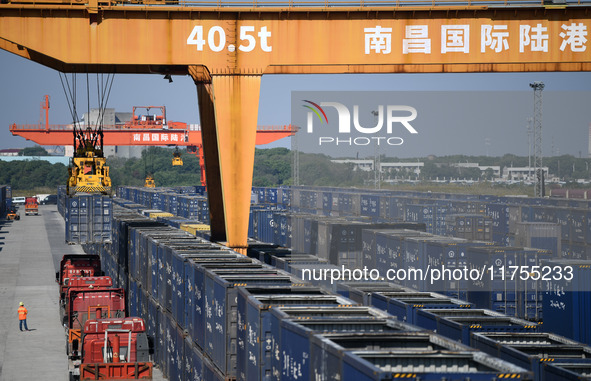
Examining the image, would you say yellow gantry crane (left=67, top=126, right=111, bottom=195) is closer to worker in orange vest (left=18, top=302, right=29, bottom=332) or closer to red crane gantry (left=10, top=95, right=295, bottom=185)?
worker in orange vest (left=18, top=302, right=29, bottom=332)

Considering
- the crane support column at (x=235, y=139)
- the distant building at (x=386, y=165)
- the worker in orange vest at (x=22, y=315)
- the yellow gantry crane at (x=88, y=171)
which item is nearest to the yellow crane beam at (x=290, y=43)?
the crane support column at (x=235, y=139)

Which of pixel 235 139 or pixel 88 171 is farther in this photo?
pixel 88 171

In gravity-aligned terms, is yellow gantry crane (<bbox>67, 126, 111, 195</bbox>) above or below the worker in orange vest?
above

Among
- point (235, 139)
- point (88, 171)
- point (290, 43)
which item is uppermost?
point (290, 43)

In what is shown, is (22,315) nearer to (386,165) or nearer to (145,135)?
(145,135)

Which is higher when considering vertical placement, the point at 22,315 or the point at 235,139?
the point at 235,139

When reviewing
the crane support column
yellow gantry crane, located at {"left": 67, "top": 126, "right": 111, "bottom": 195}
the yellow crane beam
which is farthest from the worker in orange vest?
the yellow crane beam

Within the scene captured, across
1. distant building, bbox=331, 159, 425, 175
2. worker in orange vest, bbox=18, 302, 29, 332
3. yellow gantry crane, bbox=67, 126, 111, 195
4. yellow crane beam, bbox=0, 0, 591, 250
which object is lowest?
worker in orange vest, bbox=18, 302, 29, 332

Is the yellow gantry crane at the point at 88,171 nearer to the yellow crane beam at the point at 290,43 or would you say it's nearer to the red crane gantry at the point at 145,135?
the yellow crane beam at the point at 290,43

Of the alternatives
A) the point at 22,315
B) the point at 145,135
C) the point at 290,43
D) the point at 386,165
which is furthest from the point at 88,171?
the point at 386,165

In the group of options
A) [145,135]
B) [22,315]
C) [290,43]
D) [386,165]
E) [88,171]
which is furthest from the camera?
[386,165]

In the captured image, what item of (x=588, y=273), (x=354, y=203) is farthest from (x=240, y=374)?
(x=354, y=203)

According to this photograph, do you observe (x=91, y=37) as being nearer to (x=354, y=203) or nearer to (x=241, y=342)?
(x=241, y=342)

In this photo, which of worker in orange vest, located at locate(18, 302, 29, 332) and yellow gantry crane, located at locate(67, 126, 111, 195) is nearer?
worker in orange vest, located at locate(18, 302, 29, 332)
